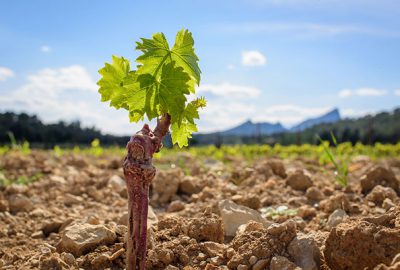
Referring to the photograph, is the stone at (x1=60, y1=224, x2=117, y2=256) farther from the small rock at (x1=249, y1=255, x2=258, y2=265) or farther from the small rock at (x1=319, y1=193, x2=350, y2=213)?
the small rock at (x1=319, y1=193, x2=350, y2=213)

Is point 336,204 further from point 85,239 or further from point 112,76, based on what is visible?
point 112,76

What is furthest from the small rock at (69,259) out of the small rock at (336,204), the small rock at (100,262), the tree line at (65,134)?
the tree line at (65,134)

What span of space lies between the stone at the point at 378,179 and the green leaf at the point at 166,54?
3.23m

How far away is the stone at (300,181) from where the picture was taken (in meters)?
5.02

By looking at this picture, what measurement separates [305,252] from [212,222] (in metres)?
0.63

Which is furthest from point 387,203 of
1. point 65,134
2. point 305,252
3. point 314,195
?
point 65,134

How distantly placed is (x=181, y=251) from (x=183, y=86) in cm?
99

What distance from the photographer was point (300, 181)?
5.02 metres

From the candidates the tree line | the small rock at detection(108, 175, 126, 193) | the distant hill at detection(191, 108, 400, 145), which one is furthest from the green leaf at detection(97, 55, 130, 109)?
the distant hill at detection(191, 108, 400, 145)

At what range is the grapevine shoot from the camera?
6.32 feet

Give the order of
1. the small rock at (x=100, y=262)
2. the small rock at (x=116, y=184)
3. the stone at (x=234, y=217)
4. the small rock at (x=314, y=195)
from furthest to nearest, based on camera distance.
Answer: the small rock at (x=116, y=184)
the small rock at (x=314, y=195)
the stone at (x=234, y=217)
the small rock at (x=100, y=262)

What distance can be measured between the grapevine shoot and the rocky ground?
1.66 ft

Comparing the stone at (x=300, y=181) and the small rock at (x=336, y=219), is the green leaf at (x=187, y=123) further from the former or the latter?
the stone at (x=300, y=181)

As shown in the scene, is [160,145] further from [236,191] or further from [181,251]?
[236,191]
